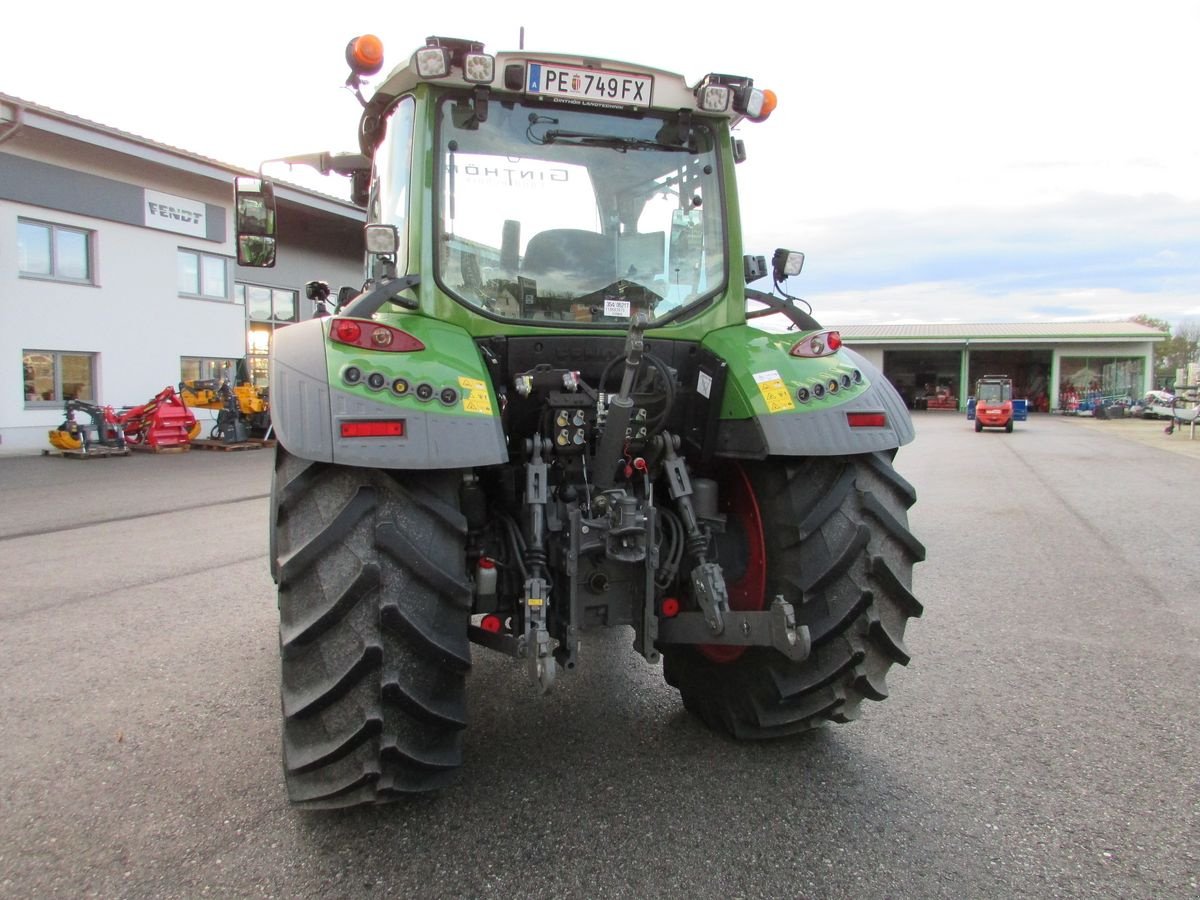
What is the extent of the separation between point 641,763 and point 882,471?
140 cm

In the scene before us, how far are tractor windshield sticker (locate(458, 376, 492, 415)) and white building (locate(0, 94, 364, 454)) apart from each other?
13431 millimetres

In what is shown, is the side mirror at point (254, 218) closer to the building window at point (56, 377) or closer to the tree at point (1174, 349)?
the building window at point (56, 377)

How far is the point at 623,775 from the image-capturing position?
2994 mm

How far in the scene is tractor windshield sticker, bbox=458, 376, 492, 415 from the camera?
2.61 meters

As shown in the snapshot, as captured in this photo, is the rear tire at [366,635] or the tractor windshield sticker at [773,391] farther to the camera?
the tractor windshield sticker at [773,391]

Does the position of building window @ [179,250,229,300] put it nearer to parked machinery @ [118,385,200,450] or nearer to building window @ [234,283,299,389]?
building window @ [234,283,299,389]

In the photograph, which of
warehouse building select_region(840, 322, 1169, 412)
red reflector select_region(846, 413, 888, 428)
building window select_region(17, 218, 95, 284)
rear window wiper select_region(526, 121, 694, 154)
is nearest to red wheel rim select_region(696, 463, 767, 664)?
red reflector select_region(846, 413, 888, 428)

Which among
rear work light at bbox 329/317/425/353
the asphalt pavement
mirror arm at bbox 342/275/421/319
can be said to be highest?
mirror arm at bbox 342/275/421/319

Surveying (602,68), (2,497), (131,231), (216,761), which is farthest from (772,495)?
(131,231)

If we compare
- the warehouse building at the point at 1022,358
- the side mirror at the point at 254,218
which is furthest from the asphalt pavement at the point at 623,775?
the warehouse building at the point at 1022,358

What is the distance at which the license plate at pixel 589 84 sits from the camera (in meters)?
3.08

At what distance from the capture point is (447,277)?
10.1 ft

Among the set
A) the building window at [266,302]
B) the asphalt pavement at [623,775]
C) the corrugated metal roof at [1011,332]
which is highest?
the corrugated metal roof at [1011,332]

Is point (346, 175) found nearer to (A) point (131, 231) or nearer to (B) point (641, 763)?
(B) point (641, 763)
